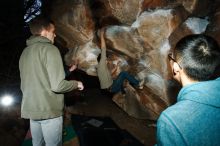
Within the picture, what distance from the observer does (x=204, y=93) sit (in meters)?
1.54

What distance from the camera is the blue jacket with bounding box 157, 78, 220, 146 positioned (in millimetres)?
1476

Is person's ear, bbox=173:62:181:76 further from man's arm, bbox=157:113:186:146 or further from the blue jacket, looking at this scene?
man's arm, bbox=157:113:186:146

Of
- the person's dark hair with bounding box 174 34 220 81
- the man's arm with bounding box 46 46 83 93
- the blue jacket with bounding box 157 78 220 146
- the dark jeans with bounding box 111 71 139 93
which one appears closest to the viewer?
the blue jacket with bounding box 157 78 220 146

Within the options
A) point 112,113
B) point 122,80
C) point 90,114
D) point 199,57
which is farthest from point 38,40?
point 112,113

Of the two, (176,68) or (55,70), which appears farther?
(55,70)

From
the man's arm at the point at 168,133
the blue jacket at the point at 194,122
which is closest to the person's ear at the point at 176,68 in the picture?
the blue jacket at the point at 194,122

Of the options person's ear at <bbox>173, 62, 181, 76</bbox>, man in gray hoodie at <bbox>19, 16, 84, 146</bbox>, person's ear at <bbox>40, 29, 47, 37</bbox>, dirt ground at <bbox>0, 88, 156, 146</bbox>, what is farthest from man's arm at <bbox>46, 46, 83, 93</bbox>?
dirt ground at <bbox>0, 88, 156, 146</bbox>

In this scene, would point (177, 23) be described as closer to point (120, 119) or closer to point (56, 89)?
point (120, 119)

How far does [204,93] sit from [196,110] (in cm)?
14

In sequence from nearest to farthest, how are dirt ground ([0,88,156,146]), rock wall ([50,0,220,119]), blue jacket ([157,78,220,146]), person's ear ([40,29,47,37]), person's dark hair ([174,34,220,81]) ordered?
blue jacket ([157,78,220,146]), person's dark hair ([174,34,220,81]), person's ear ([40,29,47,37]), dirt ground ([0,88,156,146]), rock wall ([50,0,220,119])

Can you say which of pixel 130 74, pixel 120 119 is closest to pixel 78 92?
pixel 120 119

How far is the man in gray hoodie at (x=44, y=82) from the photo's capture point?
10.2ft

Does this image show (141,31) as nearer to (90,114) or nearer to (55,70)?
(90,114)

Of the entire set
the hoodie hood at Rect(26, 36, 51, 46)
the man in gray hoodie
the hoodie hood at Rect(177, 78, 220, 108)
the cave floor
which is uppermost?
the hoodie hood at Rect(177, 78, 220, 108)
